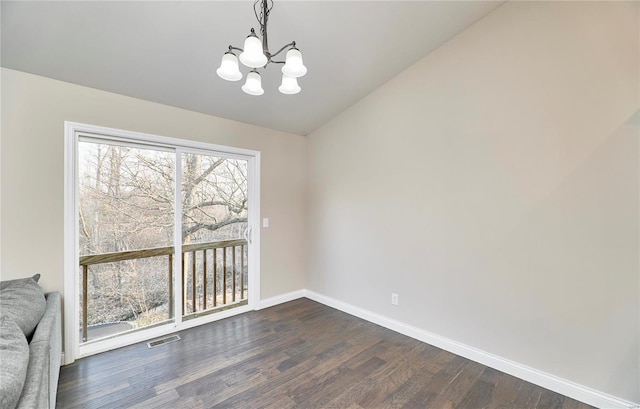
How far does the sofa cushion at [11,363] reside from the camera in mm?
883

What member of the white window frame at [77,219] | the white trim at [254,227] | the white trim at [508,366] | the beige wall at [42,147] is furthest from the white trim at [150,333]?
the white trim at [508,366]

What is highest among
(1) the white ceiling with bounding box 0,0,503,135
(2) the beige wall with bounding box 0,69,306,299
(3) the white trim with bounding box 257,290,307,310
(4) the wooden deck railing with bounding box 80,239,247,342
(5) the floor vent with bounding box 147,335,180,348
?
(1) the white ceiling with bounding box 0,0,503,135

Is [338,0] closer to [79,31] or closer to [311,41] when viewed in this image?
[311,41]

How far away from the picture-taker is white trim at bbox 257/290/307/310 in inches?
140

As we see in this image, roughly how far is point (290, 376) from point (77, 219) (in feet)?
7.17

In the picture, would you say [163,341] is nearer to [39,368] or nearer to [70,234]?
[70,234]

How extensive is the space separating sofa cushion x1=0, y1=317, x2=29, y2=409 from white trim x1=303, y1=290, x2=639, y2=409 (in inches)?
110

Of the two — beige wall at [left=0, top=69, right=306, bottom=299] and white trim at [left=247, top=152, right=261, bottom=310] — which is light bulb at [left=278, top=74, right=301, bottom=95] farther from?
white trim at [left=247, top=152, right=261, bottom=310]

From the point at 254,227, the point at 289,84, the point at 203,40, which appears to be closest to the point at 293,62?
the point at 289,84

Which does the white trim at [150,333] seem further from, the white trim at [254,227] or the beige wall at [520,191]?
the beige wall at [520,191]

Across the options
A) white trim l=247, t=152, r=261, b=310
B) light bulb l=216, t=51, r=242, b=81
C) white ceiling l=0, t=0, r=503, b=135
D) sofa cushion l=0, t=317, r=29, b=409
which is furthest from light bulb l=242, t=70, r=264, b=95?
white trim l=247, t=152, r=261, b=310

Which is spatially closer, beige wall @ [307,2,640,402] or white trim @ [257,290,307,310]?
beige wall @ [307,2,640,402]

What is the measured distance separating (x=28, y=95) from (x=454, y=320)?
3966mm

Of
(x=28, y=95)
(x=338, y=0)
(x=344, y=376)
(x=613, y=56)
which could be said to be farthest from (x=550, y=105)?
(x=28, y=95)
